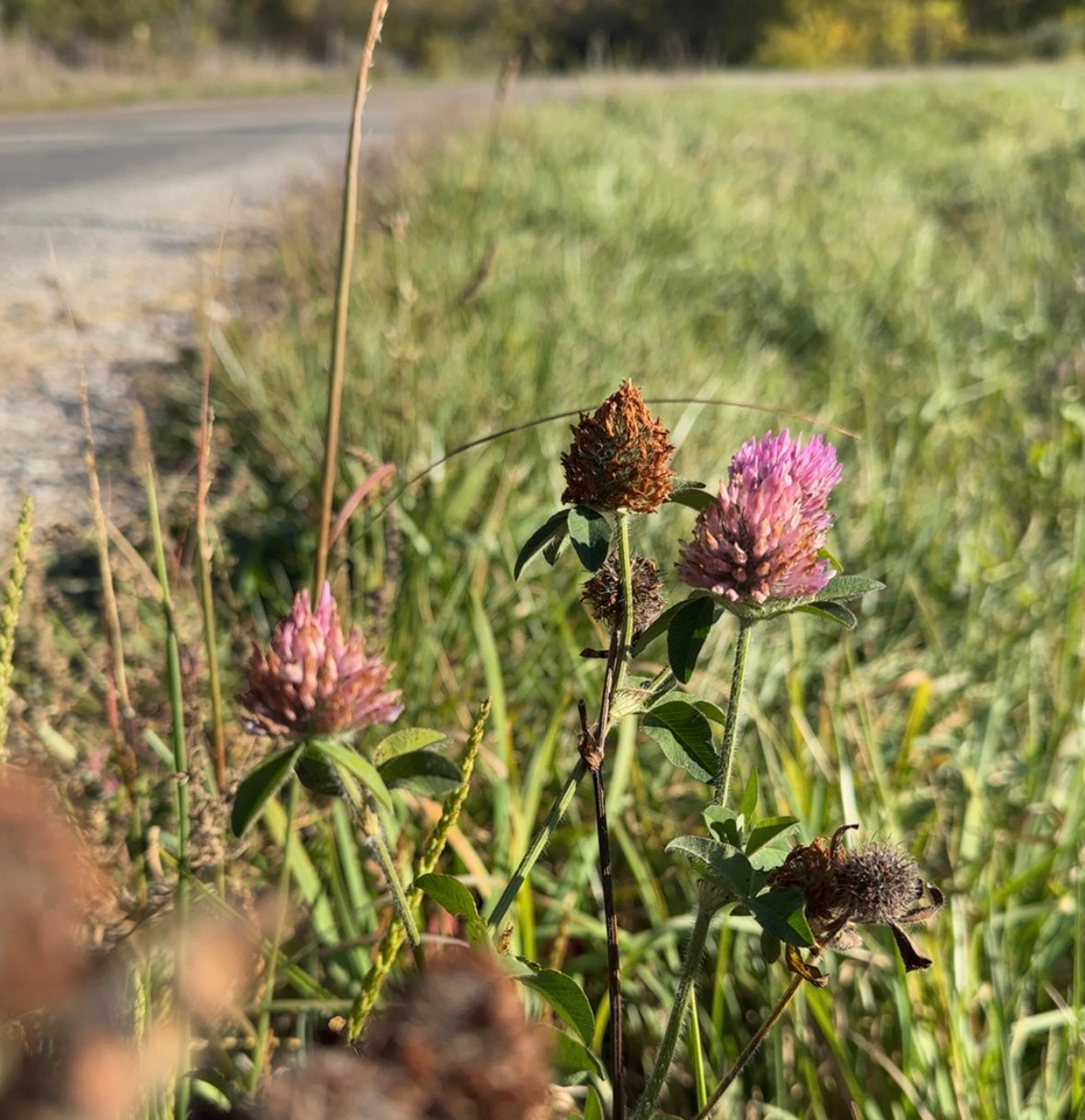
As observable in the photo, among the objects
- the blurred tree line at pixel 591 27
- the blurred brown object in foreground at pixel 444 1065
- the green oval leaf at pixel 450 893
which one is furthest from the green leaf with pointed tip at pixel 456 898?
the blurred tree line at pixel 591 27

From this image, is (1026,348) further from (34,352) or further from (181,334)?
(34,352)

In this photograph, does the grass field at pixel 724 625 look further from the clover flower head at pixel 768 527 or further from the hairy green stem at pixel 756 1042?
the clover flower head at pixel 768 527

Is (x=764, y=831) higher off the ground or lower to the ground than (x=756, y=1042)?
higher

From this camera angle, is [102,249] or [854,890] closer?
[854,890]

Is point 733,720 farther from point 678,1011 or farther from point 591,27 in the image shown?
point 591,27

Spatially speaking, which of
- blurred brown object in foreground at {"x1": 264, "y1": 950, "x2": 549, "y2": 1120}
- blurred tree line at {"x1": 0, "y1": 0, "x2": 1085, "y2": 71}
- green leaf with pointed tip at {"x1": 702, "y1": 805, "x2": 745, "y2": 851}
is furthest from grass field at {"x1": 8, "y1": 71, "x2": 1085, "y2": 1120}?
blurred tree line at {"x1": 0, "y1": 0, "x2": 1085, "y2": 71}

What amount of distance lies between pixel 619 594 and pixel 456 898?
191 mm

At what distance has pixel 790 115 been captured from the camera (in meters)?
10.1

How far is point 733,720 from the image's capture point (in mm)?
537

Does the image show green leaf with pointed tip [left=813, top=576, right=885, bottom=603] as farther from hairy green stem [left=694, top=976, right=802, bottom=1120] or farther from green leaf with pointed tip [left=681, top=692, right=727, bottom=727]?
hairy green stem [left=694, top=976, right=802, bottom=1120]

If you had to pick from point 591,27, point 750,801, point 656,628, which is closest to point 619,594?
point 656,628

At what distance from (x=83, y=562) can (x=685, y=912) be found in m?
1.31

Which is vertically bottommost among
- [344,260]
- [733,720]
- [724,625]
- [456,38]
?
[724,625]

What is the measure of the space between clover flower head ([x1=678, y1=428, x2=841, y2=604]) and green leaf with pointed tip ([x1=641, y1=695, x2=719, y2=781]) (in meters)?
0.08
